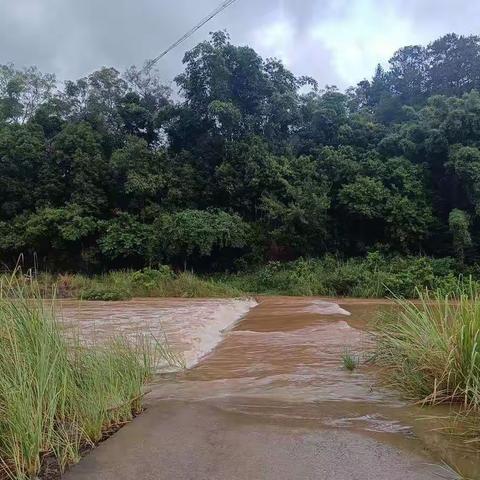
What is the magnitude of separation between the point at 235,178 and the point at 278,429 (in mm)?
20566

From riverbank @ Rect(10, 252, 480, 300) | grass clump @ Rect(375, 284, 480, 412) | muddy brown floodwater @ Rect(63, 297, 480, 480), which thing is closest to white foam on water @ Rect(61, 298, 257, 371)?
muddy brown floodwater @ Rect(63, 297, 480, 480)

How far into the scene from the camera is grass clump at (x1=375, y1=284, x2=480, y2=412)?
3.71m

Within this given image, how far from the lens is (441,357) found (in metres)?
3.86

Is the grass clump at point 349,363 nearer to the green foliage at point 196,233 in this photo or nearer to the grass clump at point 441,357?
the grass clump at point 441,357

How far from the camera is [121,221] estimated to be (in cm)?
2298

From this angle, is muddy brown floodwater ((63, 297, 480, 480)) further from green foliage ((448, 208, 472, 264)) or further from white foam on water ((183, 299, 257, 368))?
green foliage ((448, 208, 472, 264))

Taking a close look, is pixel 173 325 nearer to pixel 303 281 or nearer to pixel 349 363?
pixel 349 363

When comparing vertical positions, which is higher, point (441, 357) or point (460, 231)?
point (460, 231)

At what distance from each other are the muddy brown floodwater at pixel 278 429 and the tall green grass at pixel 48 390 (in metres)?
0.16

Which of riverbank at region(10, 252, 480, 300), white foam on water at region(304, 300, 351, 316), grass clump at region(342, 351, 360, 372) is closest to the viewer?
grass clump at region(342, 351, 360, 372)

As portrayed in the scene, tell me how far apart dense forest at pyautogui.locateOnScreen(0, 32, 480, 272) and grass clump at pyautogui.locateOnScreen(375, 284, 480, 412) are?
54.8ft

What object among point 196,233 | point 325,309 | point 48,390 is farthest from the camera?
point 196,233

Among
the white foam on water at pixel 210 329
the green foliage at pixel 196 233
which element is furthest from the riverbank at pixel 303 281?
the white foam on water at pixel 210 329

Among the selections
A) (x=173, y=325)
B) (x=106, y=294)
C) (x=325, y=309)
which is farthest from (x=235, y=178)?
(x=173, y=325)
